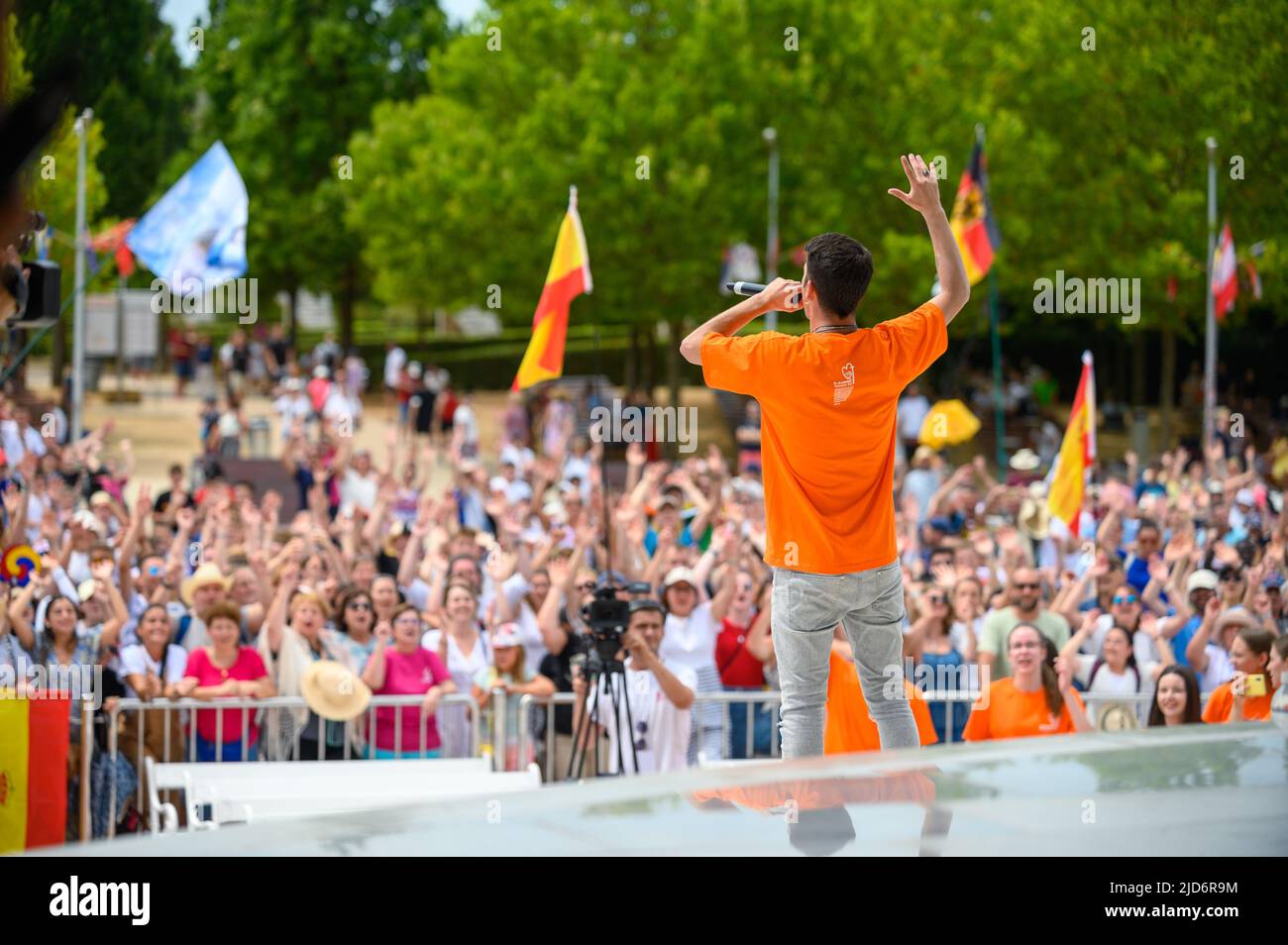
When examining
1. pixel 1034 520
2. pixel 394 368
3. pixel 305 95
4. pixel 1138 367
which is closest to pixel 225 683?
pixel 1034 520

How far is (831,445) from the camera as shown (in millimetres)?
5020

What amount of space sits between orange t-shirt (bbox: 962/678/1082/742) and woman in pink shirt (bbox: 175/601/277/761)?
3.52m

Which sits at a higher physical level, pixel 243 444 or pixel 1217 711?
pixel 243 444

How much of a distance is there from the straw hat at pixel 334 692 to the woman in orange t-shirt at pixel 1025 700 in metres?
2.96

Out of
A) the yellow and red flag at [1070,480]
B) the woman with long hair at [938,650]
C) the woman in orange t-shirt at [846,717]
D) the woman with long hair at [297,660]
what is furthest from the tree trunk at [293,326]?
the woman in orange t-shirt at [846,717]

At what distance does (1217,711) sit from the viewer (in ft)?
25.0

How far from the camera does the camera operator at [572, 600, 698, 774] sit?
8.56 m

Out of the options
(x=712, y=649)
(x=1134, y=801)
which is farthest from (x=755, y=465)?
(x=1134, y=801)

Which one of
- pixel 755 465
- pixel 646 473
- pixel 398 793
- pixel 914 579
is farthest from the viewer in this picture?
pixel 755 465

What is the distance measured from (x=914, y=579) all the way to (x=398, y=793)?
17.1ft

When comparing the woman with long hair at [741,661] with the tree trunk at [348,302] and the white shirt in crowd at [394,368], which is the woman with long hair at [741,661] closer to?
the white shirt in crowd at [394,368]

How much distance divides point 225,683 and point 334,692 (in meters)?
0.60

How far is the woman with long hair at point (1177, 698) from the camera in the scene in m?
7.80
